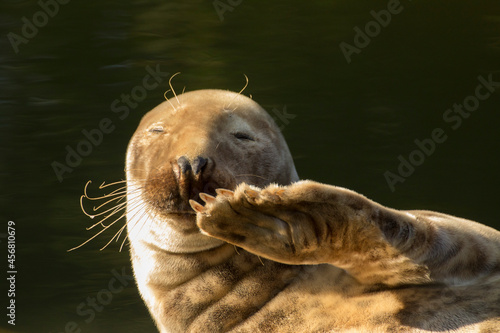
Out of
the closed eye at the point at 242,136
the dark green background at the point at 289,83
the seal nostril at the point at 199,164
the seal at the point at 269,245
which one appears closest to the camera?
the seal at the point at 269,245

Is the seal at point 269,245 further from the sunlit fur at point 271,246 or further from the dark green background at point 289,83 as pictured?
the dark green background at point 289,83

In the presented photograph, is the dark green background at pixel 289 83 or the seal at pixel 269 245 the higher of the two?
the seal at pixel 269 245

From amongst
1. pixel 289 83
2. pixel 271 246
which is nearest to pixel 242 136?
pixel 271 246

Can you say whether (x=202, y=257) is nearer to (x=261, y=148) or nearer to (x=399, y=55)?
(x=261, y=148)

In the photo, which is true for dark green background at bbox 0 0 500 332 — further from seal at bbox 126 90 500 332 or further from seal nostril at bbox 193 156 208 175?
seal nostril at bbox 193 156 208 175

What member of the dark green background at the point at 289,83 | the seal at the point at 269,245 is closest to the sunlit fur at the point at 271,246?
the seal at the point at 269,245

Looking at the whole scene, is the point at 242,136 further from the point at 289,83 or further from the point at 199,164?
the point at 289,83

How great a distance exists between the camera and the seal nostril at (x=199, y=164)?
2.37 meters

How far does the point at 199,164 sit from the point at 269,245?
55 centimetres

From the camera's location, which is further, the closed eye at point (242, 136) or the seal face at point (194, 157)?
the closed eye at point (242, 136)

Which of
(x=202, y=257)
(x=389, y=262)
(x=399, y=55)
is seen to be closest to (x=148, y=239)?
(x=202, y=257)

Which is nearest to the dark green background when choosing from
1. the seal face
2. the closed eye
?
the seal face

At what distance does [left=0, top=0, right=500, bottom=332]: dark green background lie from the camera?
4688mm

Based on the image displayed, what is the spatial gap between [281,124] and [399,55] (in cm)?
98
